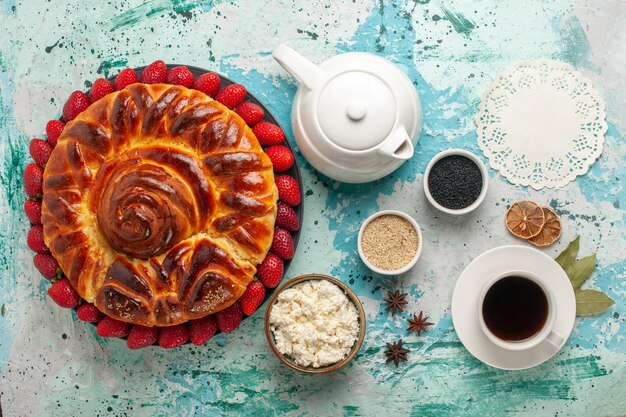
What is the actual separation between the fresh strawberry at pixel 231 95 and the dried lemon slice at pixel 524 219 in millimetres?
987

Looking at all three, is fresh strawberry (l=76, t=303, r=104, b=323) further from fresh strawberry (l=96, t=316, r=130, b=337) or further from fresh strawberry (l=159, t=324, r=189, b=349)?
fresh strawberry (l=159, t=324, r=189, b=349)

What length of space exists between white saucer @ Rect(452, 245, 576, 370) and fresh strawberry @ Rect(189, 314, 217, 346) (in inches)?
31.6

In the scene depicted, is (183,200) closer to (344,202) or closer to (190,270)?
(190,270)

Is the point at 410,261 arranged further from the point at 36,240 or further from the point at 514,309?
the point at 36,240

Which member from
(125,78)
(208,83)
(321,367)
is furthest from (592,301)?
(125,78)

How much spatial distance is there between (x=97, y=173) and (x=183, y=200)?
290mm

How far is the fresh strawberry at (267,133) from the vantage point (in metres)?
2.04

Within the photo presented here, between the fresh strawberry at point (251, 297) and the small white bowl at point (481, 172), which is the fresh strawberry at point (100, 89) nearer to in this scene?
the fresh strawberry at point (251, 297)

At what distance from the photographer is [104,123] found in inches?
76.2

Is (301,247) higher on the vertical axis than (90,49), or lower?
lower

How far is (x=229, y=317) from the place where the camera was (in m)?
2.06

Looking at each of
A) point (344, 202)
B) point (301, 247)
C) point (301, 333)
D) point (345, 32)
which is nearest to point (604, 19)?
point (345, 32)

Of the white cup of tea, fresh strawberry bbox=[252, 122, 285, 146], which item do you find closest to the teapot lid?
fresh strawberry bbox=[252, 122, 285, 146]

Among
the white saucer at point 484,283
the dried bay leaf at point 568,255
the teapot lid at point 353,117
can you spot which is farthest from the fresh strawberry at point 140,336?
the dried bay leaf at point 568,255
